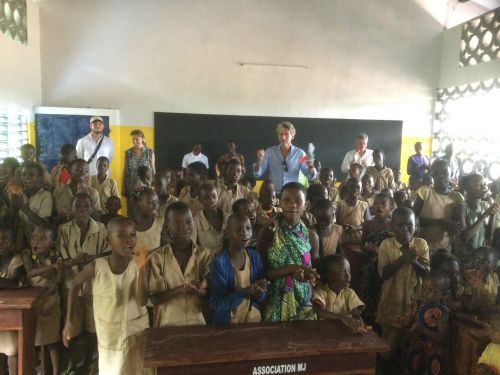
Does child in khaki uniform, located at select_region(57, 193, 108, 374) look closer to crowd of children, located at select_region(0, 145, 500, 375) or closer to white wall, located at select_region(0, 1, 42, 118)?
crowd of children, located at select_region(0, 145, 500, 375)

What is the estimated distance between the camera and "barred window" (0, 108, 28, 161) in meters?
5.29

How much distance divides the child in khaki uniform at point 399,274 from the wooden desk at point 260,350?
2.62 feet

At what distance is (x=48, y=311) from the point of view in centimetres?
251

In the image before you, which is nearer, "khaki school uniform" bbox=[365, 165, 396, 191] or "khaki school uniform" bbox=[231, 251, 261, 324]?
"khaki school uniform" bbox=[231, 251, 261, 324]

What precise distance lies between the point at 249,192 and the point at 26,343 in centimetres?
200

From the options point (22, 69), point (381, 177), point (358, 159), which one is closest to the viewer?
point (381, 177)

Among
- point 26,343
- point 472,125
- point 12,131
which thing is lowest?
point 26,343

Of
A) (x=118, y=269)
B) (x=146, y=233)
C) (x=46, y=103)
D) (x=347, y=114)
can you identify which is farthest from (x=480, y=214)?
(x=46, y=103)

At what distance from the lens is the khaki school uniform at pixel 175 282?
78.4 inches

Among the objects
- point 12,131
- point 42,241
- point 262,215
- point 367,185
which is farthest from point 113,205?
point 12,131

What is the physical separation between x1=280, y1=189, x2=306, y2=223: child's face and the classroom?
12mm

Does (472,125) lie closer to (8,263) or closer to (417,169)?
(417,169)

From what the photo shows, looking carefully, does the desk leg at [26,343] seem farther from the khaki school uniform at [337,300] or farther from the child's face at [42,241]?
the khaki school uniform at [337,300]

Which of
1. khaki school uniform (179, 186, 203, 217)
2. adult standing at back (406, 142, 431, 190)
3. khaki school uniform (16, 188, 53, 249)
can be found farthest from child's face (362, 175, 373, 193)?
khaki school uniform (16, 188, 53, 249)
